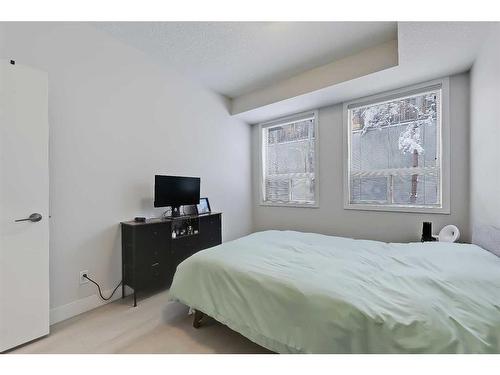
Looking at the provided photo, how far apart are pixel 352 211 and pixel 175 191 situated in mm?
2464

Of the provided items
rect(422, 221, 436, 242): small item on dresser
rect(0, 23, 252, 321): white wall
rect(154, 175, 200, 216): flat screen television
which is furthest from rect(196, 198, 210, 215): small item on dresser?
rect(422, 221, 436, 242): small item on dresser

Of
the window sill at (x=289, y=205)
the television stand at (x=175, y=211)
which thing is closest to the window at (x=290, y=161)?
the window sill at (x=289, y=205)

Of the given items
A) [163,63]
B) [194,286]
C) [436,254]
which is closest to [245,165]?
[163,63]

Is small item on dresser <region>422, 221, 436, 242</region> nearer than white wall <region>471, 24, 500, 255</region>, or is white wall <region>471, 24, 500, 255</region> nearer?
white wall <region>471, 24, 500, 255</region>

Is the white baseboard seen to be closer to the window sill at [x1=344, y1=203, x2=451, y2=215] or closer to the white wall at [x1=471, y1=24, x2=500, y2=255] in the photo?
the window sill at [x1=344, y1=203, x2=451, y2=215]

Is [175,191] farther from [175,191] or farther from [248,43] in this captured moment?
[248,43]

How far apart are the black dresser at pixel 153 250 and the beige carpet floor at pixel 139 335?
282 mm

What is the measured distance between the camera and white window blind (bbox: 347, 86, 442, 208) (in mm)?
2711

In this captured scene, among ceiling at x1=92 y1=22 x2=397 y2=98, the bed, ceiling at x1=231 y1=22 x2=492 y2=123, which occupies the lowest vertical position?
the bed

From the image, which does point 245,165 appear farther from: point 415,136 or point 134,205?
point 415,136

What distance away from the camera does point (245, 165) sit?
164 inches

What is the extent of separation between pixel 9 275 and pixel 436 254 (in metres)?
3.09

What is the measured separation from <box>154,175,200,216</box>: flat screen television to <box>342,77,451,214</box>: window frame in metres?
2.16

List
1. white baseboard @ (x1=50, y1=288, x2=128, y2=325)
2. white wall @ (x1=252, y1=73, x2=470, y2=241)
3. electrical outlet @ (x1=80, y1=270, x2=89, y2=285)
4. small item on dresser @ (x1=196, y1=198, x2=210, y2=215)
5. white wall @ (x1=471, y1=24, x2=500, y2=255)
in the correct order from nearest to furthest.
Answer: white wall @ (x1=471, y1=24, x2=500, y2=255) < white baseboard @ (x1=50, y1=288, x2=128, y2=325) < electrical outlet @ (x1=80, y1=270, x2=89, y2=285) < white wall @ (x1=252, y1=73, x2=470, y2=241) < small item on dresser @ (x1=196, y1=198, x2=210, y2=215)
